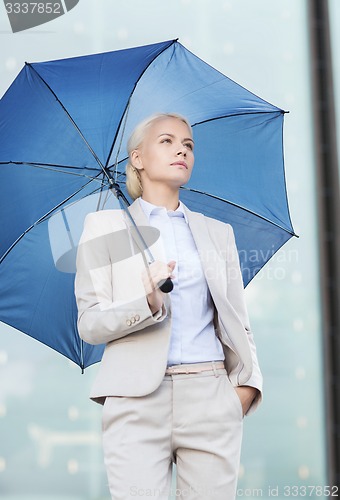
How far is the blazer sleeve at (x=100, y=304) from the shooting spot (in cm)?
129

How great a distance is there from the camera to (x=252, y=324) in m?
2.44

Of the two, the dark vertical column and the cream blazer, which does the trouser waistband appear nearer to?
the cream blazer

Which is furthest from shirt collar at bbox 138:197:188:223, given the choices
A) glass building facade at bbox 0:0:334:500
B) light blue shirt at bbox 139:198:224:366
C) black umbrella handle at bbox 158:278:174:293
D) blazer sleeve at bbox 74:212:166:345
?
glass building facade at bbox 0:0:334:500

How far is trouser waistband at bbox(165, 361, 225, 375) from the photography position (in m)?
1.32

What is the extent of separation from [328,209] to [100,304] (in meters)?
1.38

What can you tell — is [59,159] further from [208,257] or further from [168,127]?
[208,257]

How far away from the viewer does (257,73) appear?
261 cm

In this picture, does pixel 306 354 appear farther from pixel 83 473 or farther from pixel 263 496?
pixel 83 473

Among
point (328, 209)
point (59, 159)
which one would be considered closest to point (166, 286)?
point (59, 159)

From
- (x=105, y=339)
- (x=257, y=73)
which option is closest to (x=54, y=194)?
(x=105, y=339)

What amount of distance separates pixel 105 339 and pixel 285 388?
123 centimetres

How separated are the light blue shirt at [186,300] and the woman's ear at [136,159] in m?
0.10

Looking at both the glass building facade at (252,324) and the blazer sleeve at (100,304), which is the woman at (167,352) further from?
the glass building facade at (252,324)

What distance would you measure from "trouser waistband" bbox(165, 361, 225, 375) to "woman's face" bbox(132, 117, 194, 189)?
383 millimetres
